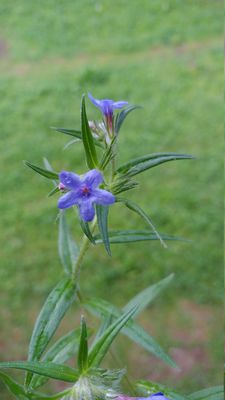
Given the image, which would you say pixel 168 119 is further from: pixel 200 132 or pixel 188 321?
pixel 188 321

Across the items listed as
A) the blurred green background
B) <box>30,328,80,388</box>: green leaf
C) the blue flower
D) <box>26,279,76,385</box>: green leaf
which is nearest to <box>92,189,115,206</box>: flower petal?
the blue flower

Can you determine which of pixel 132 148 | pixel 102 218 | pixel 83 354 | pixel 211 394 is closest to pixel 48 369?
pixel 83 354

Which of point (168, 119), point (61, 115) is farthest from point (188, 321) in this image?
point (61, 115)

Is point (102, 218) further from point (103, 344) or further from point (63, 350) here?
point (63, 350)

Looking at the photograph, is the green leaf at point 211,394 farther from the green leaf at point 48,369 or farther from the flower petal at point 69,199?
the flower petal at point 69,199

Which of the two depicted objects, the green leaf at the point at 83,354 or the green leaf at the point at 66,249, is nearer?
the green leaf at the point at 83,354

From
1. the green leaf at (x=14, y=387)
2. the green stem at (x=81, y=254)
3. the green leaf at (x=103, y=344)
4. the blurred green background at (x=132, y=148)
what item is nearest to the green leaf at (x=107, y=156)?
the green stem at (x=81, y=254)
